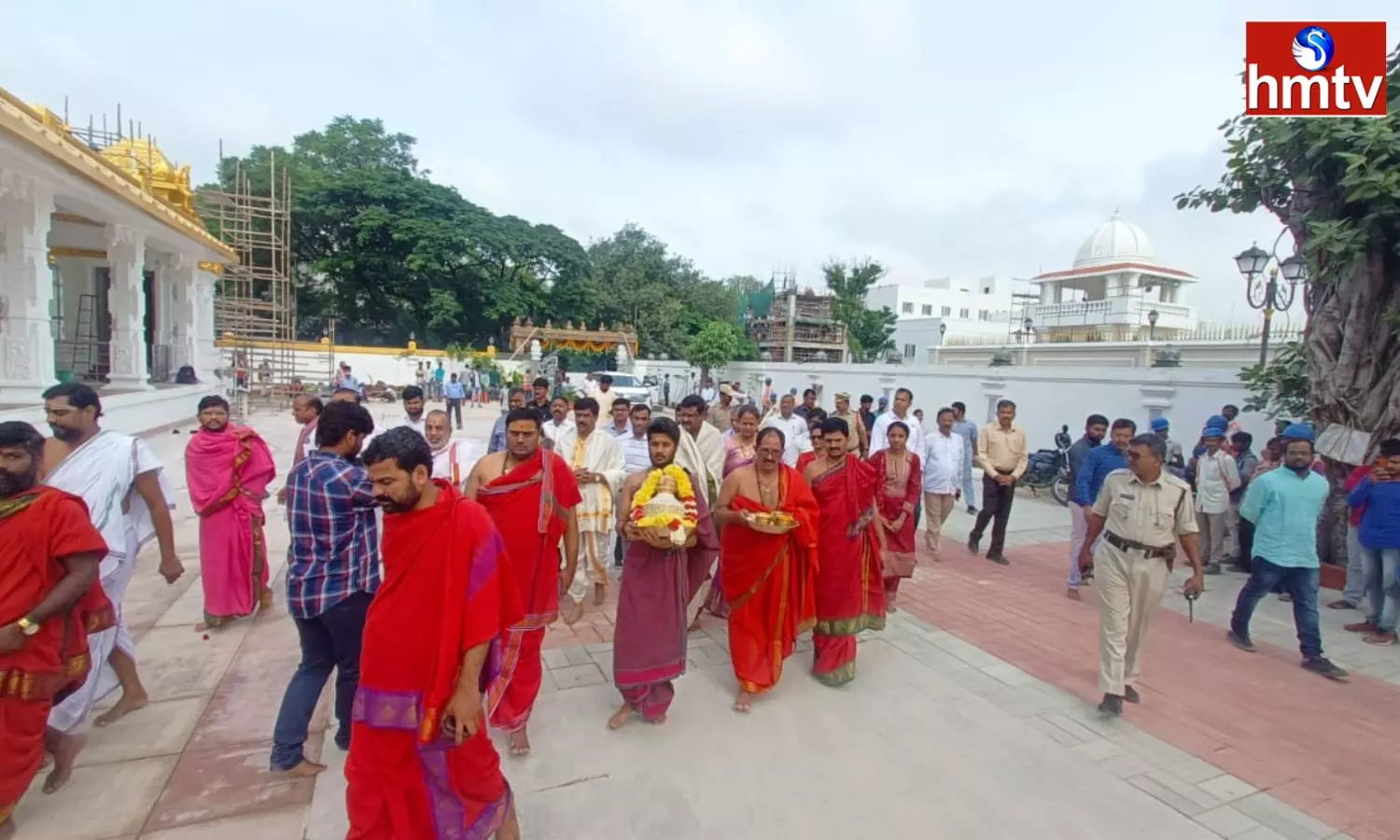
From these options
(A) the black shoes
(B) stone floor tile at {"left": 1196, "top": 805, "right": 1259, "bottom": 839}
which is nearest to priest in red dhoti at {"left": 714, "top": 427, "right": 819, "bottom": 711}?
(B) stone floor tile at {"left": 1196, "top": 805, "right": 1259, "bottom": 839}

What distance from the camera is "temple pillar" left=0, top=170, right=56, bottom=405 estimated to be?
878 cm

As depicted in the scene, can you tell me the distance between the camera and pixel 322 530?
292 centimetres

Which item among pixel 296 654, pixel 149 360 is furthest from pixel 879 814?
pixel 149 360

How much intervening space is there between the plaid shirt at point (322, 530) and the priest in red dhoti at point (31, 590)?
0.63 metres

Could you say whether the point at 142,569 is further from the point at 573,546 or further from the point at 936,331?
the point at 936,331

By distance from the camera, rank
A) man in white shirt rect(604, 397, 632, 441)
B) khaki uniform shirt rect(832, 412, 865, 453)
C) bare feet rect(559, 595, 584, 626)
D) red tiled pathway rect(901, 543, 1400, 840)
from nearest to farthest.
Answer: red tiled pathway rect(901, 543, 1400, 840)
bare feet rect(559, 595, 584, 626)
khaki uniform shirt rect(832, 412, 865, 453)
man in white shirt rect(604, 397, 632, 441)

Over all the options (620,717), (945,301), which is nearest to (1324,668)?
(620,717)

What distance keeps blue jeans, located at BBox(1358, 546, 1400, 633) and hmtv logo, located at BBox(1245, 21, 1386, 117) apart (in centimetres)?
360

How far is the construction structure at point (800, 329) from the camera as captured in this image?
33.9m

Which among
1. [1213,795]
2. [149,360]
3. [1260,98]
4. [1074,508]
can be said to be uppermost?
[1260,98]

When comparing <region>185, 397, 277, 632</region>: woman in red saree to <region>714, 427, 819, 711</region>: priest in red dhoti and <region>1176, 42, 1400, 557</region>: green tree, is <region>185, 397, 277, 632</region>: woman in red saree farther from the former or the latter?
<region>1176, 42, 1400, 557</region>: green tree

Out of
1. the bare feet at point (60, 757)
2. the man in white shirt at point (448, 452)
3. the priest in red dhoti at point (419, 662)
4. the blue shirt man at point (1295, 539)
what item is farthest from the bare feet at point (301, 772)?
the blue shirt man at point (1295, 539)

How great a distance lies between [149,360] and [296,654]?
17.6m

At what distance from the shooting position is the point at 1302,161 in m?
6.33
